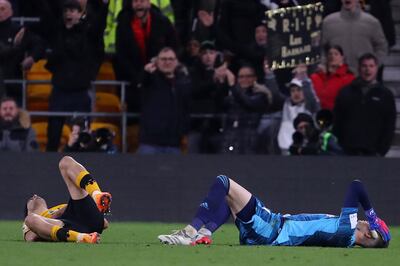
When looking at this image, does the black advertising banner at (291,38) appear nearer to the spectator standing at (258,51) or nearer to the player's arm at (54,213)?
the spectator standing at (258,51)

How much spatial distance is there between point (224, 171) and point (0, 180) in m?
2.96

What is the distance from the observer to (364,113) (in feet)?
58.6

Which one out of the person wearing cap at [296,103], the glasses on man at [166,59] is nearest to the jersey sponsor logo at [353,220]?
the person wearing cap at [296,103]

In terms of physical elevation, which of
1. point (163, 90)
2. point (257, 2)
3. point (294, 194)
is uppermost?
point (257, 2)

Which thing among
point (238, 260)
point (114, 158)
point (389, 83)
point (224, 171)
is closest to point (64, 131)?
point (114, 158)

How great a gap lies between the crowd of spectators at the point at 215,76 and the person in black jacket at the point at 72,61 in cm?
1

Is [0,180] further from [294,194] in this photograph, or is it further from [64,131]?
[294,194]

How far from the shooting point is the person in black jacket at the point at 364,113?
1783 cm

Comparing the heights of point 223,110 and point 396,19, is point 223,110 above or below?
below

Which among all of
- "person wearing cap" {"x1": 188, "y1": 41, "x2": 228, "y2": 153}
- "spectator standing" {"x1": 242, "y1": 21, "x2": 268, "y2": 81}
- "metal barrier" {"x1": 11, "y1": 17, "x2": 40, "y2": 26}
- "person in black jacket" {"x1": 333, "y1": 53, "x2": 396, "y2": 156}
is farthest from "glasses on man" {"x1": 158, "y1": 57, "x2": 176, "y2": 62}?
"metal barrier" {"x1": 11, "y1": 17, "x2": 40, "y2": 26}

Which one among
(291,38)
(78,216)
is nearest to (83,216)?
(78,216)

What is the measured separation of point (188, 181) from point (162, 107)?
44.0 inches

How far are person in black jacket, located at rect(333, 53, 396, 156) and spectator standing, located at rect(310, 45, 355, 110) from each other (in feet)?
1.03

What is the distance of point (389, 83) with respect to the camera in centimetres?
1958
